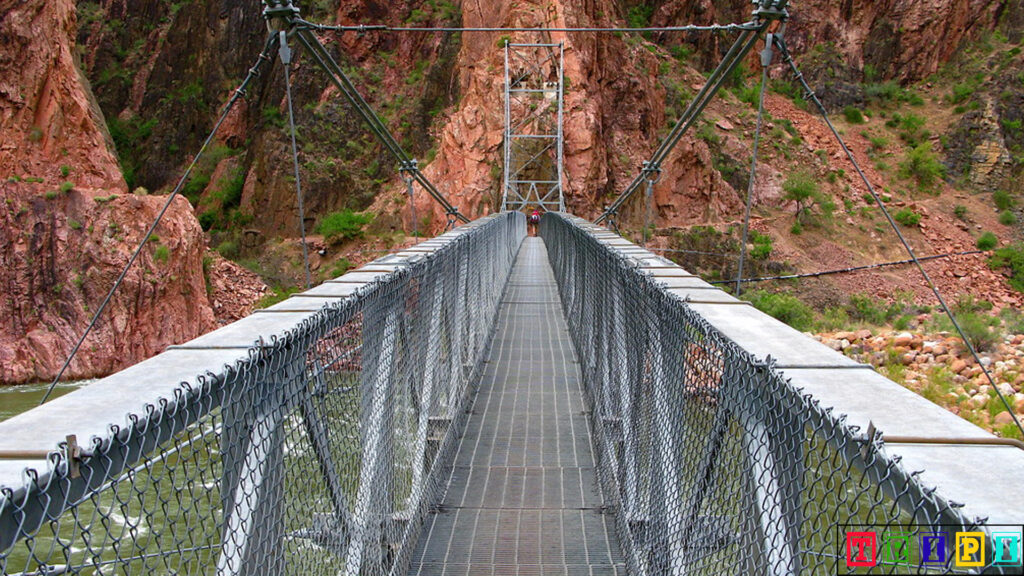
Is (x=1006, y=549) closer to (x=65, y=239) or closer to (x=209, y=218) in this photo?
(x=65, y=239)

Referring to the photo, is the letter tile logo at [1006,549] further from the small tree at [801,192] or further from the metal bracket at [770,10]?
the small tree at [801,192]

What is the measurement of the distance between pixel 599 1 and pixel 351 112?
10422 millimetres

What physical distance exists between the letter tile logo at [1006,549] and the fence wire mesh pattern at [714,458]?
0.08 feet

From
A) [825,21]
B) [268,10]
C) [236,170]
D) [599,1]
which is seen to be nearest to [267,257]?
[236,170]

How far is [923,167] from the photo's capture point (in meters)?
29.3

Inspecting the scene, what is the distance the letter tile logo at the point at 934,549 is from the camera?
30.7 inches

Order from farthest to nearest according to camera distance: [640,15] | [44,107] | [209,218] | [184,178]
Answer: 1. [640,15]
2. [209,218]
3. [44,107]
4. [184,178]

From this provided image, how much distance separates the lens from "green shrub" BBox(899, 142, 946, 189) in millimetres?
29328

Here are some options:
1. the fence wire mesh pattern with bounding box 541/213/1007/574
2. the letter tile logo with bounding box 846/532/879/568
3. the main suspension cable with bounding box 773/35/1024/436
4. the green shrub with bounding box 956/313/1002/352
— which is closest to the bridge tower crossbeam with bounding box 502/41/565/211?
the green shrub with bounding box 956/313/1002/352

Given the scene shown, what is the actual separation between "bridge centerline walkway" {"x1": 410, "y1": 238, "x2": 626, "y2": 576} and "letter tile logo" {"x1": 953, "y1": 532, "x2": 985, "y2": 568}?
1.78 metres

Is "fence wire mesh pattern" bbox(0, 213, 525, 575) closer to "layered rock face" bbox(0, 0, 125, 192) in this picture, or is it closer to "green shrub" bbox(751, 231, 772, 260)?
"layered rock face" bbox(0, 0, 125, 192)

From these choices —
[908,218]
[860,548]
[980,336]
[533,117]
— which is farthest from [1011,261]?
[860,548]

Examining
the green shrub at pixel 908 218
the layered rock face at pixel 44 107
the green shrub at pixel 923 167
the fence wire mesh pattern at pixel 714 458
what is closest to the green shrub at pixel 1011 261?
the green shrub at pixel 908 218

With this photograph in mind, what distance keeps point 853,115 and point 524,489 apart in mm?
34428
